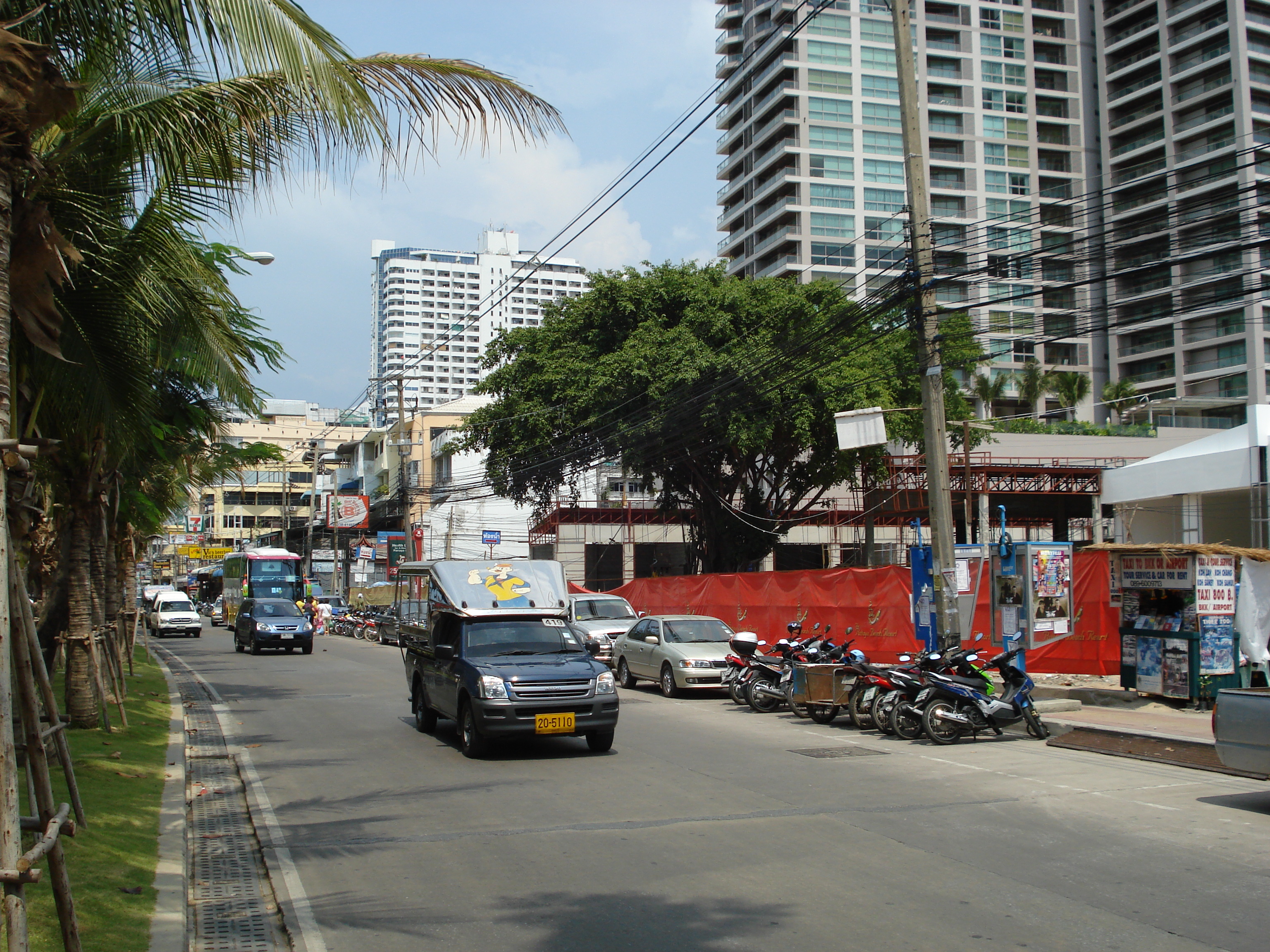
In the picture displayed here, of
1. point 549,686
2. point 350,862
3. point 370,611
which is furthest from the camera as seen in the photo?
point 370,611

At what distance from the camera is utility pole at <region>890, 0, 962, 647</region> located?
15.5 m

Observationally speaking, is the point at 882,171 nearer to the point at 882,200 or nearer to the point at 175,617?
the point at 882,200

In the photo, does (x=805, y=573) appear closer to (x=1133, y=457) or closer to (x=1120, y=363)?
(x=1133, y=457)

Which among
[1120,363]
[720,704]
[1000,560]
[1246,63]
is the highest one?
[1246,63]

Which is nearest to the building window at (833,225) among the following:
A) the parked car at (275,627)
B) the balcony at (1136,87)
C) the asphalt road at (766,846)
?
the balcony at (1136,87)

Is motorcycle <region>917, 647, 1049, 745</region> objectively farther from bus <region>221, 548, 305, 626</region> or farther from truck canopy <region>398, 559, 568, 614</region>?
bus <region>221, 548, 305, 626</region>

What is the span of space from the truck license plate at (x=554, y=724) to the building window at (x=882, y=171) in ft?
244

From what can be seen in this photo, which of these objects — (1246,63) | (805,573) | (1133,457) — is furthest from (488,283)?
(805,573)

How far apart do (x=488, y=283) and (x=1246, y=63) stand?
113 meters

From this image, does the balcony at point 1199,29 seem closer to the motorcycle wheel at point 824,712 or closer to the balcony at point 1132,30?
the balcony at point 1132,30

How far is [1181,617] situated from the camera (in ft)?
49.8

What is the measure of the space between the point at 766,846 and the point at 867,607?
45.8ft

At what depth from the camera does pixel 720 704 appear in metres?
18.3

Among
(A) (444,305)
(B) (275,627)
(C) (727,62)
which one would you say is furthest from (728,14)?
(A) (444,305)
